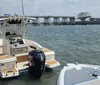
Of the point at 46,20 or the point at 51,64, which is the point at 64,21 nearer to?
the point at 46,20

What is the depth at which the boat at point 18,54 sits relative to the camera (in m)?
9.99

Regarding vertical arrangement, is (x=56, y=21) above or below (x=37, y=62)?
below

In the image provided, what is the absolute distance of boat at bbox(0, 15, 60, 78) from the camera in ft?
32.8

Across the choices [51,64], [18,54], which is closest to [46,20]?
[18,54]

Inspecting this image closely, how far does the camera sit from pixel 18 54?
36.7 feet

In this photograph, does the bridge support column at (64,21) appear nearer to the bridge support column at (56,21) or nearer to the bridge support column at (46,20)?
the bridge support column at (56,21)

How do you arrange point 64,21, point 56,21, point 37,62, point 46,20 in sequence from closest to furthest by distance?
1. point 37,62
2. point 46,20
3. point 56,21
4. point 64,21

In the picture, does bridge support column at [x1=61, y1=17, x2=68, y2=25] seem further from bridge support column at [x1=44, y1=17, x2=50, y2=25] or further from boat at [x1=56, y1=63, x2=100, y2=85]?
boat at [x1=56, y1=63, x2=100, y2=85]

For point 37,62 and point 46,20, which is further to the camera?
point 46,20

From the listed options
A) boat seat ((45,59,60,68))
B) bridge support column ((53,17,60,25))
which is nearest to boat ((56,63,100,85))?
boat seat ((45,59,60,68))

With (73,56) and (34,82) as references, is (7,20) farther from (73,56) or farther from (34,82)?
(73,56)

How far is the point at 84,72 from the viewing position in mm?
5574

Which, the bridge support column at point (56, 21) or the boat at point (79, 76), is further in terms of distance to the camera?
the bridge support column at point (56, 21)

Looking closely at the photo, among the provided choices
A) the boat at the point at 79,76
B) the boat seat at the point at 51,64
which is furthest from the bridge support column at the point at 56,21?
the boat at the point at 79,76
